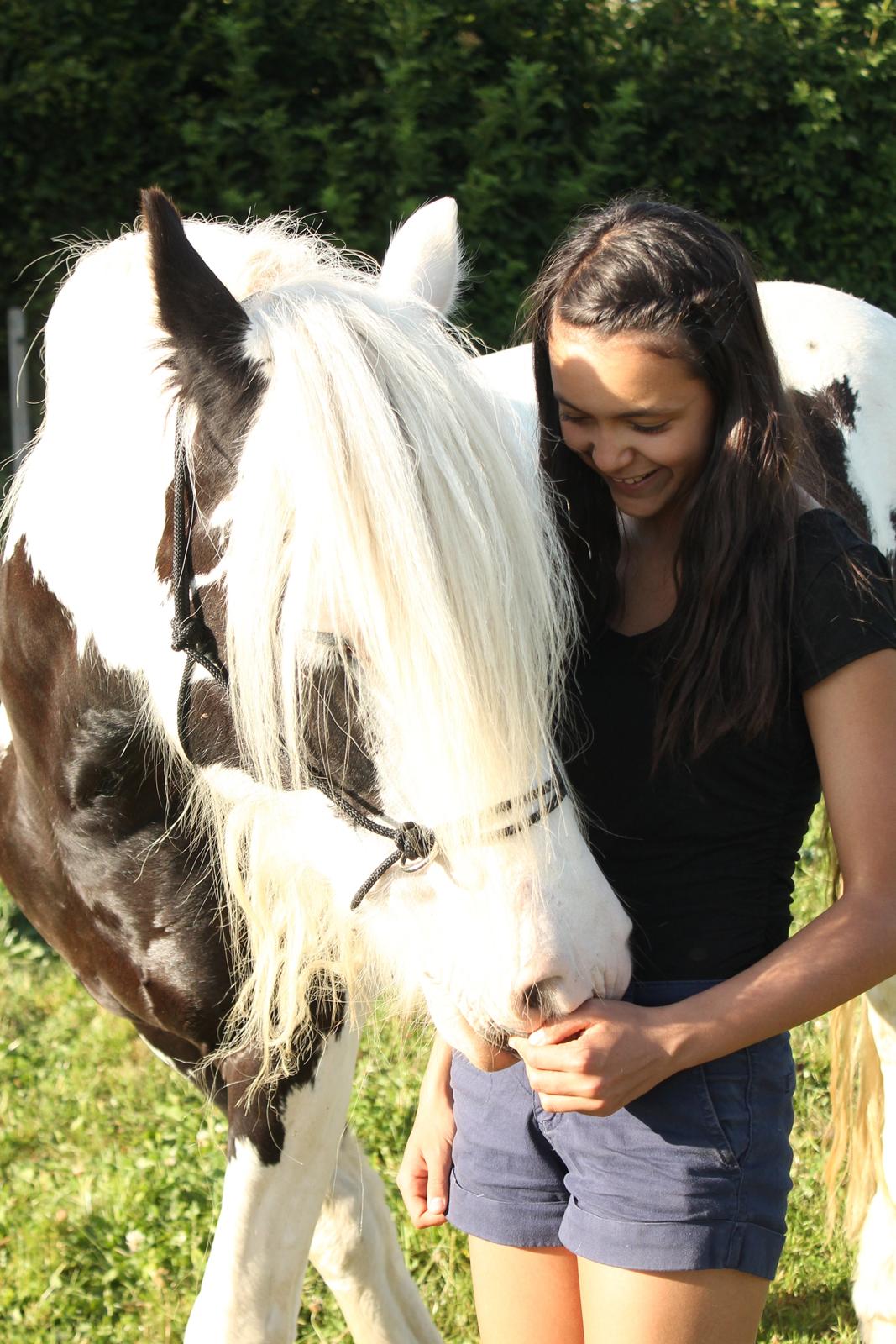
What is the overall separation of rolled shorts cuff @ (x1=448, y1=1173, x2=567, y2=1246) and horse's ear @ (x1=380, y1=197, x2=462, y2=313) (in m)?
1.17

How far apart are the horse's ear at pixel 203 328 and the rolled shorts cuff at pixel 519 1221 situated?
3.14 ft

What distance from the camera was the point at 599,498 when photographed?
5.16ft

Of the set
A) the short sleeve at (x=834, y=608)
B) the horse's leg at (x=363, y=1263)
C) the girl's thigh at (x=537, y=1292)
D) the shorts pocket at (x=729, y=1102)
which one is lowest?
the horse's leg at (x=363, y=1263)

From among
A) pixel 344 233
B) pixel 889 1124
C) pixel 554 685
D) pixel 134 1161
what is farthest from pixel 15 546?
pixel 344 233

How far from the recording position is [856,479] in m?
2.57

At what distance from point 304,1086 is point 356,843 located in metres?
0.81

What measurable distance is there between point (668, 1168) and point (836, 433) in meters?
1.65

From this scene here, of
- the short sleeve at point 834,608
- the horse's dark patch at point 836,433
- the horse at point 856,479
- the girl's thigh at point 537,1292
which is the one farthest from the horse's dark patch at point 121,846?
the horse's dark patch at point 836,433

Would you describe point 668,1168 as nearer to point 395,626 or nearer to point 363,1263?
point 395,626

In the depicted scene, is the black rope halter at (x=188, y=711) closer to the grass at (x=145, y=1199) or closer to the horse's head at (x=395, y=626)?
the horse's head at (x=395, y=626)

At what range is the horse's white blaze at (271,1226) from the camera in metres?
2.05

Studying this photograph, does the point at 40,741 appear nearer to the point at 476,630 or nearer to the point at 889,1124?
the point at 476,630

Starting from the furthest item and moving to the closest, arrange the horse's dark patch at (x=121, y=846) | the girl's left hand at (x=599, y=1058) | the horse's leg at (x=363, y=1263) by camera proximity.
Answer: the horse's leg at (x=363, y=1263)
the horse's dark patch at (x=121, y=846)
the girl's left hand at (x=599, y=1058)

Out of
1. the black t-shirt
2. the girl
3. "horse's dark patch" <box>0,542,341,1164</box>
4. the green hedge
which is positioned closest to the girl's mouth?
the girl
